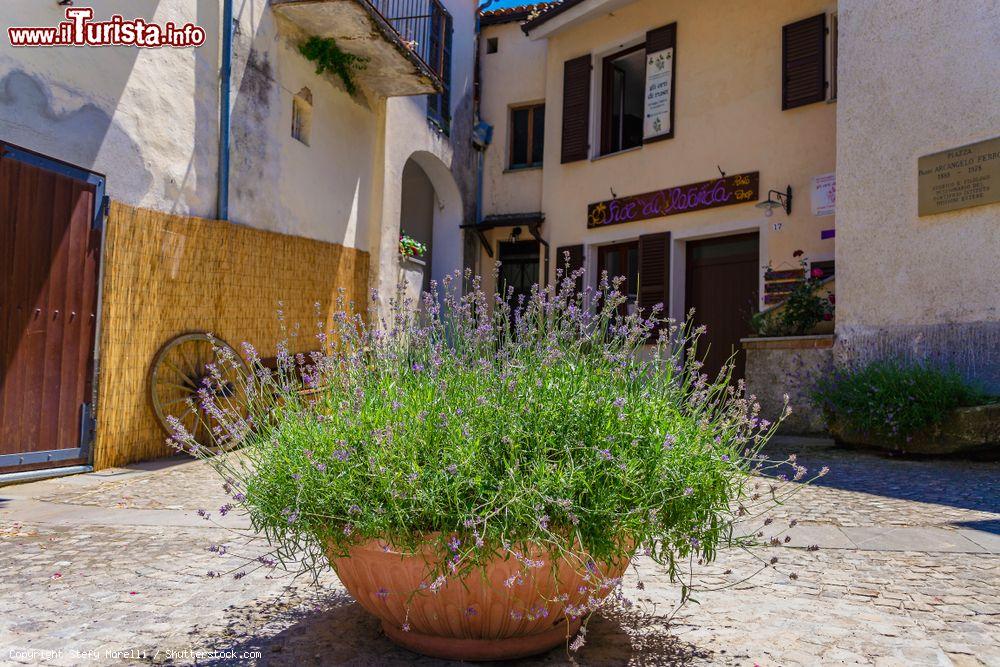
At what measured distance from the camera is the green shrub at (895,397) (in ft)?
21.4

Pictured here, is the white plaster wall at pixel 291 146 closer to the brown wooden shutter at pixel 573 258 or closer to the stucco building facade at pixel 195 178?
the stucco building facade at pixel 195 178

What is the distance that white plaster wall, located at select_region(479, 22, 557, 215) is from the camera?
1388 centimetres

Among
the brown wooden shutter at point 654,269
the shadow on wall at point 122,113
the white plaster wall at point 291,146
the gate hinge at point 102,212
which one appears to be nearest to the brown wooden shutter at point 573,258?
the brown wooden shutter at point 654,269

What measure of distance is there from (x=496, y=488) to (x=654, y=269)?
32.6ft

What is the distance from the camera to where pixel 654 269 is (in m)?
11.7

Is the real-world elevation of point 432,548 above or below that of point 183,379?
below

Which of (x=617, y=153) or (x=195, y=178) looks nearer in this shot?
(x=195, y=178)

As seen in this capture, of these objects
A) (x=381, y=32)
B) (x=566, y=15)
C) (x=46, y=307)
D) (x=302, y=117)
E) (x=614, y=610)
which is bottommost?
(x=614, y=610)

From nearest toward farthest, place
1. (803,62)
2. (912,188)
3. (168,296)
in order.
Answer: (168,296)
(912,188)
(803,62)

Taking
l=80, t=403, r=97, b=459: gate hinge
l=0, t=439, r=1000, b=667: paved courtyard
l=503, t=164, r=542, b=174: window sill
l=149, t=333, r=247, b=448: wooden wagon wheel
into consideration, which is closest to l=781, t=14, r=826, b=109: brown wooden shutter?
l=503, t=164, r=542, b=174: window sill

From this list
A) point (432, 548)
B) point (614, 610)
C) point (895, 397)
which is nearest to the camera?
point (432, 548)

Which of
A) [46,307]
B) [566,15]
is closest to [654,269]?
[566,15]

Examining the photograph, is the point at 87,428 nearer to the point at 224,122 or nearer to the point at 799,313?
the point at 224,122

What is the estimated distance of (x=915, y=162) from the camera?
757 centimetres
